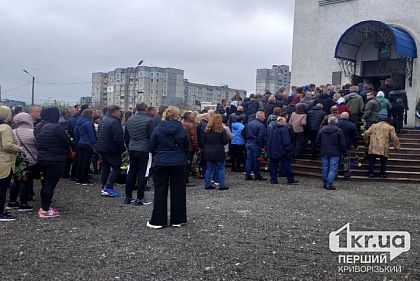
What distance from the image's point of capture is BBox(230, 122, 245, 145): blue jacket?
12.2 meters

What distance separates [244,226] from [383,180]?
692cm

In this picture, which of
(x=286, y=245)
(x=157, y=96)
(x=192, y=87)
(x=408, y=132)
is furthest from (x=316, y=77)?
(x=192, y=87)

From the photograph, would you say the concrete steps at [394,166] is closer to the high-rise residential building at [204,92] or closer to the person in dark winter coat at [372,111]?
the person in dark winter coat at [372,111]

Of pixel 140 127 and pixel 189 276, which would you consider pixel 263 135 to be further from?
pixel 189 276

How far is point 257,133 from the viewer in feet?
37.3

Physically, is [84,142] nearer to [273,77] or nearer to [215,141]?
[215,141]

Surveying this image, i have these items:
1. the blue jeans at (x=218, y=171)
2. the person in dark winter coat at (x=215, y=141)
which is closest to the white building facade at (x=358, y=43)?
the person in dark winter coat at (x=215, y=141)

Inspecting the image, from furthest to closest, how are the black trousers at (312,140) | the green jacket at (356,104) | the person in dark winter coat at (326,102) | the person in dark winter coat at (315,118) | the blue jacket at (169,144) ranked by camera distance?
the green jacket at (356,104) → the person in dark winter coat at (326,102) → the black trousers at (312,140) → the person in dark winter coat at (315,118) → the blue jacket at (169,144)

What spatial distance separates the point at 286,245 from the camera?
577 cm

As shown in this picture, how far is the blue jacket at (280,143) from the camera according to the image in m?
10.7

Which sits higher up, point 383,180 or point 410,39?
point 410,39

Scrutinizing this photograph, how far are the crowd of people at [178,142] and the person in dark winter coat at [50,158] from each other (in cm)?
2

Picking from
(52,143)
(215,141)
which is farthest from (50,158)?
(215,141)

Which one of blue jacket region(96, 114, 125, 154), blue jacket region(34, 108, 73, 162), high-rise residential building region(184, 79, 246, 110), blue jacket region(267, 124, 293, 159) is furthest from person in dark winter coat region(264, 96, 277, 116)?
high-rise residential building region(184, 79, 246, 110)
